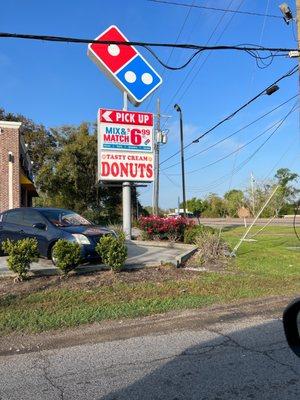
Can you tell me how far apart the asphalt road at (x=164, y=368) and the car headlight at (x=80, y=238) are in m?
5.03

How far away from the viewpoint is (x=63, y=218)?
1276 cm

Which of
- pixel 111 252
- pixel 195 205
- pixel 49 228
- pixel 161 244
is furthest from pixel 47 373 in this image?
pixel 195 205

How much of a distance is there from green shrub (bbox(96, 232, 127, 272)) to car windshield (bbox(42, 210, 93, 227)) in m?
1.86

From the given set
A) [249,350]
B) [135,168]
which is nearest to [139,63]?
[135,168]

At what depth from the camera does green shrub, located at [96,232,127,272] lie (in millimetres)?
10742

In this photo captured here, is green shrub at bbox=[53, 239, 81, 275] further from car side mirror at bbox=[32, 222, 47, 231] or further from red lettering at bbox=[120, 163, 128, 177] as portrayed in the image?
red lettering at bbox=[120, 163, 128, 177]

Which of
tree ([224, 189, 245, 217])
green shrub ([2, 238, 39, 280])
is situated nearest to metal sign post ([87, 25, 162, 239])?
green shrub ([2, 238, 39, 280])

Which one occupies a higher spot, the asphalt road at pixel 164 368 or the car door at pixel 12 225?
the car door at pixel 12 225

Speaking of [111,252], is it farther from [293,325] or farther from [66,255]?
[293,325]

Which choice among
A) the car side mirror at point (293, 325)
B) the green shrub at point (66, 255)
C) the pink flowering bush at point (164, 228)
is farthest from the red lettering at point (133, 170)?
the car side mirror at point (293, 325)

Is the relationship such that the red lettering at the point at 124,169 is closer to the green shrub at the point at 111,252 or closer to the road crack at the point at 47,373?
the green shrub at the point at 111,252

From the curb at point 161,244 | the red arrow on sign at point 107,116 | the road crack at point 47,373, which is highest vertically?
the red arrow on sign at point 107,116

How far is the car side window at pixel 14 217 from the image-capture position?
1316cm

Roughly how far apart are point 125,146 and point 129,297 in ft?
30.3
